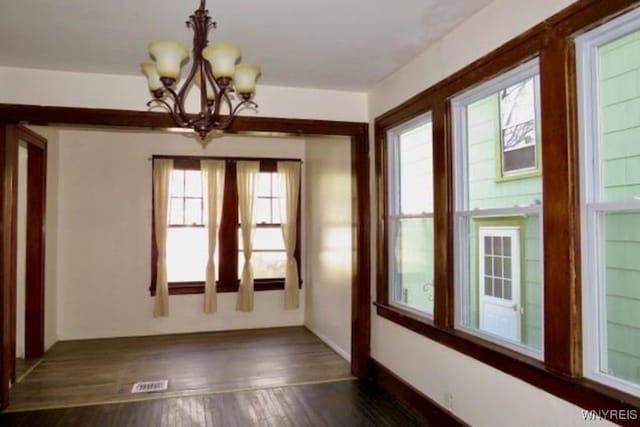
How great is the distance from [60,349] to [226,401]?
8.91 feet

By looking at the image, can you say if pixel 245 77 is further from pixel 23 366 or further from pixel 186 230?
pixel 186 230

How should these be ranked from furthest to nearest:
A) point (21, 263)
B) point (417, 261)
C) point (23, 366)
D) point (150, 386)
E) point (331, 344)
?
point (331, 344)
point (21, 263)
point (23, 366)
point (150, 386)
point (417, 261)

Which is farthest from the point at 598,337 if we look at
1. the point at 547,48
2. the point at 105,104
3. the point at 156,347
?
the point at 156,347

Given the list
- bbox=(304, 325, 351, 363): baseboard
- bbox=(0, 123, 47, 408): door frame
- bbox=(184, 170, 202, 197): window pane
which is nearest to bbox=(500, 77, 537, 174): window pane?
bbox=(304, 325, 351, 363): baseboard

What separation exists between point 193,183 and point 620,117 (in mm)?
5274

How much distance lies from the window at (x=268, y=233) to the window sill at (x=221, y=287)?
91 millimetres

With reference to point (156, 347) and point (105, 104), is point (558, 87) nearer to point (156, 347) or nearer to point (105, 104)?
point (105, 104)

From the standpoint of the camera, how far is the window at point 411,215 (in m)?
3.53

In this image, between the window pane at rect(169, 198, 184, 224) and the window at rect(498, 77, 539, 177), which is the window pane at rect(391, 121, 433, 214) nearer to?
the window at rect(498, 77, 539, 177)

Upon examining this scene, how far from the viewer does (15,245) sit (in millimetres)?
3875

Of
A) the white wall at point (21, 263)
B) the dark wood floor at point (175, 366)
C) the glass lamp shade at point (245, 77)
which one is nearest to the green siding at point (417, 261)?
the dark wood floor at point (175, 366)

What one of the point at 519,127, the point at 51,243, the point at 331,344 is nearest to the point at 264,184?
the point at 331,344

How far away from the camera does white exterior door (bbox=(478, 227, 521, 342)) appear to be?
2600mm

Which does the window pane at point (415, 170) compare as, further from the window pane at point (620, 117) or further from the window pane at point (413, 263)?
the window pane at point (620, 117)
